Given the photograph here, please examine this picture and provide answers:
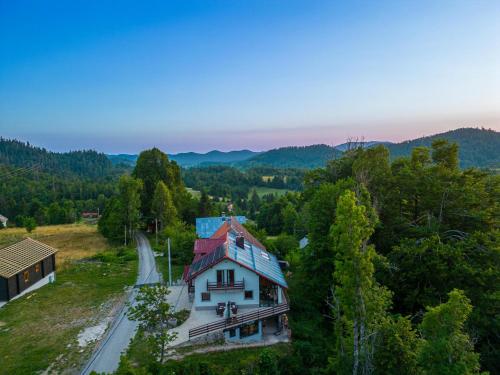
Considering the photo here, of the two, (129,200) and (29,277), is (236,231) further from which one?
(129,200)

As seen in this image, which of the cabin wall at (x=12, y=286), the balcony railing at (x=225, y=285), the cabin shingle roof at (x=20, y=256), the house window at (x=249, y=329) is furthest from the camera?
the cabin shingle roof at (x=20, y=256)

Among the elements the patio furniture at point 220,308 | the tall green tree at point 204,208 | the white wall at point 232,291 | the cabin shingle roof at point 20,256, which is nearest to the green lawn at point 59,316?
the cabin shingle roof at point 20,256

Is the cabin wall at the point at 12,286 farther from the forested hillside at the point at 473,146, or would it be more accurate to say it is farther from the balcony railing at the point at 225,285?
the forested hillside at the point at 473,146

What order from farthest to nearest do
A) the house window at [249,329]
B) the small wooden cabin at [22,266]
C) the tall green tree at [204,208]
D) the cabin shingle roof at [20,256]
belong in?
the tall green tree at [204,208]
the cabin shingle roof at [20,256]
the small wooden cabin at [22,266]
the house window at [249,329]

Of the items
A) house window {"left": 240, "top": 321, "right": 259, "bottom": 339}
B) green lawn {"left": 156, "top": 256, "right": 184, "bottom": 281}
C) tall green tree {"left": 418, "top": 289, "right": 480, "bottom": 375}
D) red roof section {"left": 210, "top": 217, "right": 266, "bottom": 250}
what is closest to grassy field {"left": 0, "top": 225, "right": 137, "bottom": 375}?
green lawn {"left": 156, "top": 256, "right": 184, "bottom": 281}

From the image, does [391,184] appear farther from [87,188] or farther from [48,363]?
[87,188]

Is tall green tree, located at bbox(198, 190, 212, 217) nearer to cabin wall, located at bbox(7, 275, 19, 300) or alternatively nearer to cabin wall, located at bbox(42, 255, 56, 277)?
cabin wall, located at bbox(42, 255, 56, 277)

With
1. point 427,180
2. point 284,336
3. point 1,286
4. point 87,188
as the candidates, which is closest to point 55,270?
point 1,286
